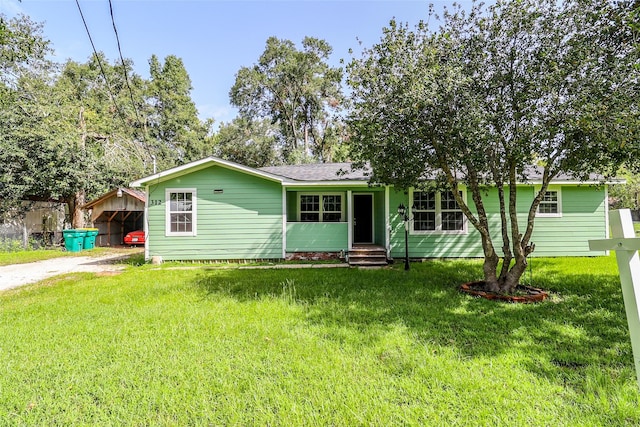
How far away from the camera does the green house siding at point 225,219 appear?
9617 mm

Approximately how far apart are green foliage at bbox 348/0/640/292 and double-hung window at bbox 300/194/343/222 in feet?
16.6

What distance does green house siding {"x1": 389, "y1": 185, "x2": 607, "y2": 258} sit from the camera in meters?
9.68


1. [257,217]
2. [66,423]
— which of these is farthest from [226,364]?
[257,217]

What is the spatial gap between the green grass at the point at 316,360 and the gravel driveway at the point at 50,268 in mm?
2428

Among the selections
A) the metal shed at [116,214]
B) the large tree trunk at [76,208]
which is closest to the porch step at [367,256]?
the metal shed at [116,214]

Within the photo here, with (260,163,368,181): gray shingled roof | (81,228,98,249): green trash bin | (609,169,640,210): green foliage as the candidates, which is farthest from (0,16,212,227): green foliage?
(609,169,640,210): green foliage

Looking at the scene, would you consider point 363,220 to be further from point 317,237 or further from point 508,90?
point 508,90

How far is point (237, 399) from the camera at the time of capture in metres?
2.43

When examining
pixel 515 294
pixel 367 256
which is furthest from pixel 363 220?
pixel 515 294

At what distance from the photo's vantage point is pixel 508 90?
483cm

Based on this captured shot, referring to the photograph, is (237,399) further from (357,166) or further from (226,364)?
(357,166)

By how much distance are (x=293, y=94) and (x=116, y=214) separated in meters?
16.4

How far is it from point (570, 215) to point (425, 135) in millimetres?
7832

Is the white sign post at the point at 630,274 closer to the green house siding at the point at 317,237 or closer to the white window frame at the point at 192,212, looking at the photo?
the green house siding at the point at 317,237
